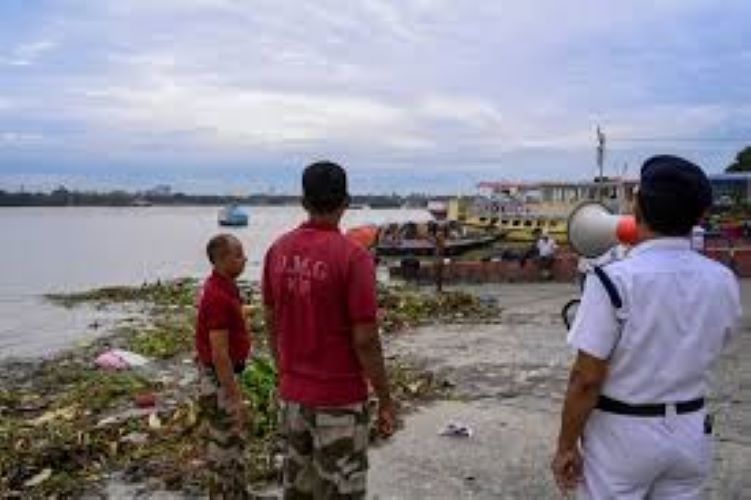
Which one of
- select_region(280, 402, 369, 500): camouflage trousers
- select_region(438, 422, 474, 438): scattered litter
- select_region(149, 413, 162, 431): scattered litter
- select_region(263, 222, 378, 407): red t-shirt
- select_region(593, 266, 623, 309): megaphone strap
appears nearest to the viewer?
select_region(593, 266, 623, 309): megaphone strap

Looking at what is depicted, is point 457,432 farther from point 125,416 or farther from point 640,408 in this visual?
point 640,408

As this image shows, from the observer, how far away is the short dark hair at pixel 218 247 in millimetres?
6676

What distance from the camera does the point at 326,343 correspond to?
5.06m

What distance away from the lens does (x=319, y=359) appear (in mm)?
5098

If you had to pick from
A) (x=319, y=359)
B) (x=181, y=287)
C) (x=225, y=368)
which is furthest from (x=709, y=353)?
(x=181, y=287)

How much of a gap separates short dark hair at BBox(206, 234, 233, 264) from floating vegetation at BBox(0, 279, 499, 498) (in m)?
2.09

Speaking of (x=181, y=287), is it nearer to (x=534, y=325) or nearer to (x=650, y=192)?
(x=534, y=325)

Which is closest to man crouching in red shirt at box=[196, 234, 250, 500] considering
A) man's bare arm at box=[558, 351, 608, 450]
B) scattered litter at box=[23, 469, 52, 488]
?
scattered litter at box=[23, 469, 52, 488]

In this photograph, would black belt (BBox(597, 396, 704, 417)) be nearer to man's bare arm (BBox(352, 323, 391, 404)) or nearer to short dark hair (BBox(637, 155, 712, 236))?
short dark hair (BBox(637, 155, 712, 236))

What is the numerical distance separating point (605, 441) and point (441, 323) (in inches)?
671

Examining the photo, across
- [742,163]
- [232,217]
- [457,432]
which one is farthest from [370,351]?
[232,217]

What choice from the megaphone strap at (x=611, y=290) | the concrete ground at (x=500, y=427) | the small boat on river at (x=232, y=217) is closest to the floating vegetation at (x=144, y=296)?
the concrete ground at (x=500, y=427)

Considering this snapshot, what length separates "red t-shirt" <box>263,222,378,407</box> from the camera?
16.3ft

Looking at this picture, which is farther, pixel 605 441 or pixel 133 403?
pixel 133 403
